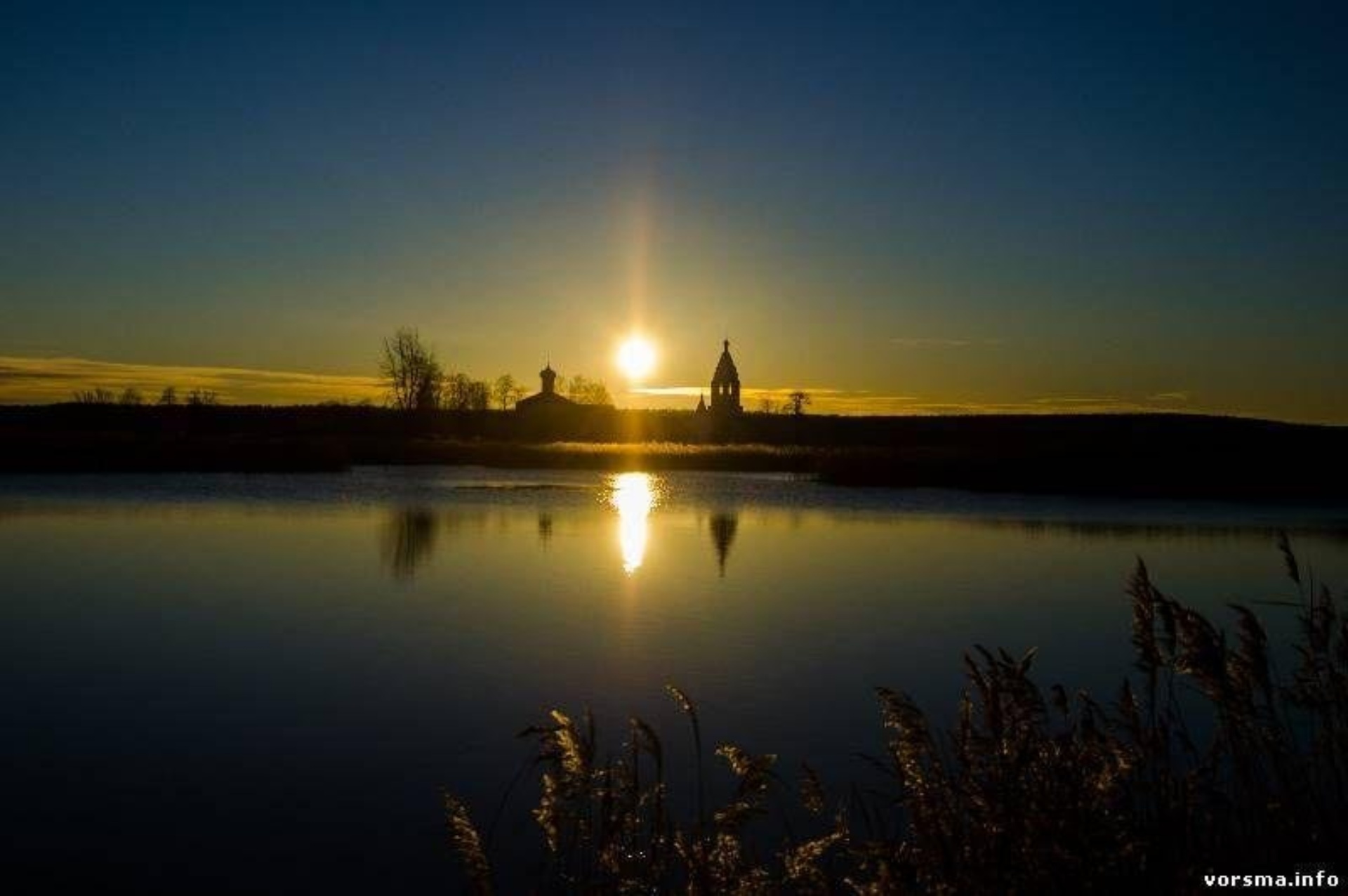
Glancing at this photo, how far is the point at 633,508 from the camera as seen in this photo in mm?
27984

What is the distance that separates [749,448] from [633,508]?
3421 centimetres

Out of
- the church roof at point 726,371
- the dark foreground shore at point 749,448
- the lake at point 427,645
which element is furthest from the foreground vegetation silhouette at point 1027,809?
the church roof at point 726,371

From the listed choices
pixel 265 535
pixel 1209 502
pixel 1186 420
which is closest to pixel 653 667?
pixel 265 535

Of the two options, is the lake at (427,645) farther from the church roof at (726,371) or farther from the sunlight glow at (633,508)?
the church roof at (726,371)

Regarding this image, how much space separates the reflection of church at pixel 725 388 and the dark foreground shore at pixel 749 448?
1478mm

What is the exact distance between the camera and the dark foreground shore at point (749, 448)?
123ft

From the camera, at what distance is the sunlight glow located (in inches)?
729

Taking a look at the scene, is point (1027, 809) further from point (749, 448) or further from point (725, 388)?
point (725, 388)

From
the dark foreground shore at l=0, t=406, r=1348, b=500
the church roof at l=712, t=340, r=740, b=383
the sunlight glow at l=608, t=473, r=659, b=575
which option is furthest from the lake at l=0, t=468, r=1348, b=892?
the church roof at l=712, t=340, r=740, b=383

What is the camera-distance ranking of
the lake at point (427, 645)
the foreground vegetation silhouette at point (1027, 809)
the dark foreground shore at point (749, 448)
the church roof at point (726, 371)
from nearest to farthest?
the foreground vegetation silhouette at point (1027, 809), the lake at point (427, 645), the dark foreground shore at point (749, 448), the church roof at point (726, 371)

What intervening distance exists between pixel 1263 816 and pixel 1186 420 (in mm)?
92241

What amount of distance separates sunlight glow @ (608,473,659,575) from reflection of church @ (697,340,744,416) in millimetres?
38712

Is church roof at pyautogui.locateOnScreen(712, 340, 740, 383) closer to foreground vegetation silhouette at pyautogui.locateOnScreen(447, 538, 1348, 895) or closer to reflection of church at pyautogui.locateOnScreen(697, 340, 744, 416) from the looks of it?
reflection of church at pyautogui.locateOnScreen(697, 340, 744, 416)

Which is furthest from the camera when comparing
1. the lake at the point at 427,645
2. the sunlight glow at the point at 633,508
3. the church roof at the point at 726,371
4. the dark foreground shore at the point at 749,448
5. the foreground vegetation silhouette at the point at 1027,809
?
the church roof at the point at 726,371
